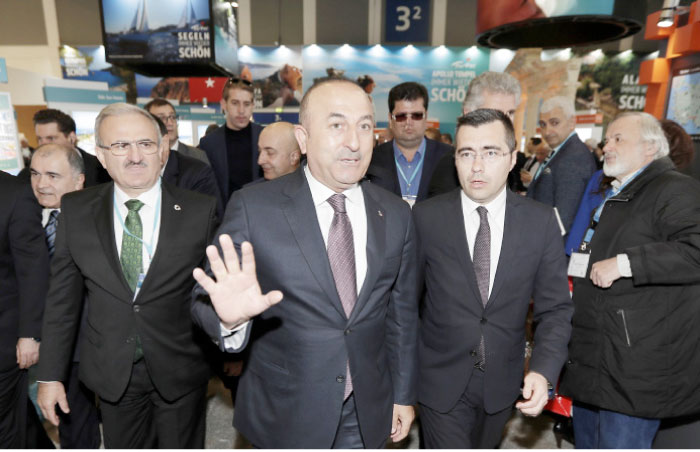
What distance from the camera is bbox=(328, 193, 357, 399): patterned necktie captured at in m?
1.43

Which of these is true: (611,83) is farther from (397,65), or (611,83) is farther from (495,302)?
(495,302)

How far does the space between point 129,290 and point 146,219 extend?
33cm

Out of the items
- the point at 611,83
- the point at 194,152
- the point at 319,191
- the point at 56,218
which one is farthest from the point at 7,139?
the point at 611,83

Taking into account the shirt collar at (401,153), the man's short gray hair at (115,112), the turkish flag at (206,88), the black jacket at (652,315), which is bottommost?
the black jacket at (652,315)

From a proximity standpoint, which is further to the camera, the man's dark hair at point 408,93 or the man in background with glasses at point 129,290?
the man's dark hair at point 408,93

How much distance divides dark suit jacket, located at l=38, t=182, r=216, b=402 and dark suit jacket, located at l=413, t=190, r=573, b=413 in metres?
1.08

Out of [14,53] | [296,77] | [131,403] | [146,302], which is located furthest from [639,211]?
[14,53]

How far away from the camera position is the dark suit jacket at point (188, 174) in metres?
2.97

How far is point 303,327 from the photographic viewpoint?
140 centimetres

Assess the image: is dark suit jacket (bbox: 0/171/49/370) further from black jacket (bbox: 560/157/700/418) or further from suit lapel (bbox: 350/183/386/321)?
black jacket (bbox: 560/157/700/418)

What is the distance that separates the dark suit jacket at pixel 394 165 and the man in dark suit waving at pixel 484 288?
35.6 inches

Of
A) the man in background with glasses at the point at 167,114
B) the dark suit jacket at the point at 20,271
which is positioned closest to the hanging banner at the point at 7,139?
the man in background with glasses at the point at 167,114

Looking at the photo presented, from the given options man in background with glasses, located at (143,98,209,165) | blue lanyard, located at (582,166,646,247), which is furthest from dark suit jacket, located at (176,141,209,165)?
blue lanyard, located at (582,166,646,247)

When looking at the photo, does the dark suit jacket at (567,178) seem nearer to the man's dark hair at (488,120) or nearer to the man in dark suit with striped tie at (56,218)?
the man's dark hair at (488,120)
